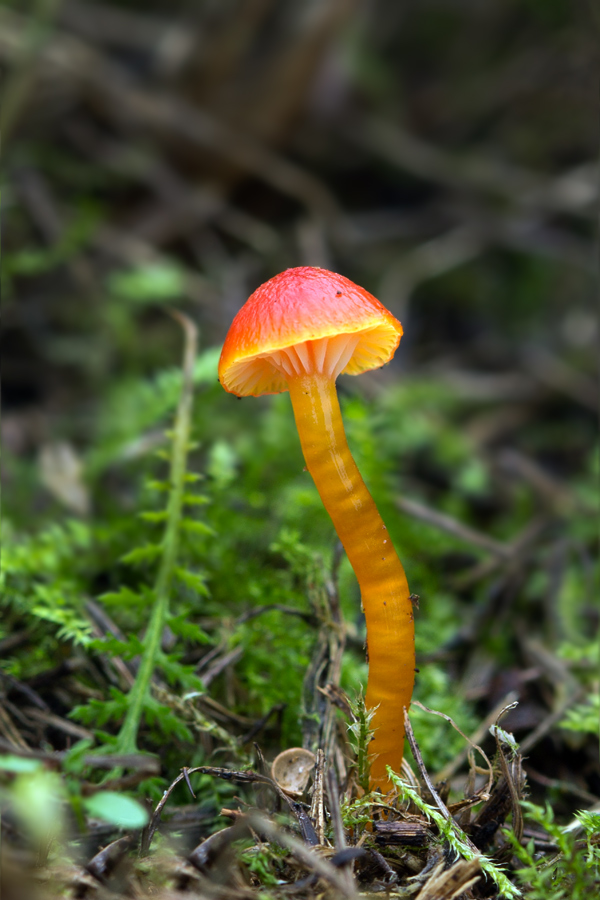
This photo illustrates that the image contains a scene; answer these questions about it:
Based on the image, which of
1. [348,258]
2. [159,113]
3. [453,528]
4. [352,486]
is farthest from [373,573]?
A: [159,113]

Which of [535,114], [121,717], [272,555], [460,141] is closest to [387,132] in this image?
[460,141]

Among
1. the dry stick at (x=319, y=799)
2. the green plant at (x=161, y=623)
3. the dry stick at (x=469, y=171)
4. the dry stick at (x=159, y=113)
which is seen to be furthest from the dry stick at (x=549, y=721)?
the dry stick at (x=469, y=171)

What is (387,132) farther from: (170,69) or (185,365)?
(185,365)

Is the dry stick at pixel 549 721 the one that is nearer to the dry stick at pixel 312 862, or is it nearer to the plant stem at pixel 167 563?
→ the dry stick at pixel 312 862

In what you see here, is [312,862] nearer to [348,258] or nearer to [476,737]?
[476,737]

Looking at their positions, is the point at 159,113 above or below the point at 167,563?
above
